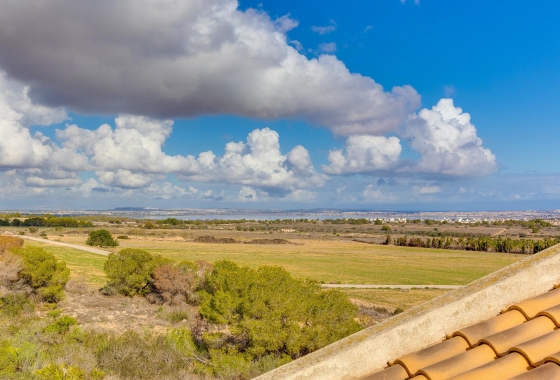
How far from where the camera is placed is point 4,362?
35.9ft

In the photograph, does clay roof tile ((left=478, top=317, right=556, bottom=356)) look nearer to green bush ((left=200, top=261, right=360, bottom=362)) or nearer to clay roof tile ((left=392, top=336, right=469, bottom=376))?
clay roof tile ((left=392, top=336, right=469, bottom=376))

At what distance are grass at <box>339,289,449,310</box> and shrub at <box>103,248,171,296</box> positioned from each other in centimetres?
1584

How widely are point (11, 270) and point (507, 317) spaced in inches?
1086

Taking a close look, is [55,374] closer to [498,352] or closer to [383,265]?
[498,352]

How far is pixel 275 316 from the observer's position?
1520 cm

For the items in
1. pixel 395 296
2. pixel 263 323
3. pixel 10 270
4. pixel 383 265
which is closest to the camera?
pixel 263 323

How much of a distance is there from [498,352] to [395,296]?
3526 centimetres

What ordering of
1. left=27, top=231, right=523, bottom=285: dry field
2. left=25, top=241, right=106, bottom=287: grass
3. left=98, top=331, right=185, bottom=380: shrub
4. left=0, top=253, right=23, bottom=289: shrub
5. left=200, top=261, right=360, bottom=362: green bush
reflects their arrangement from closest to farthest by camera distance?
left=98, top=331, right=185, bottom=380: shrub
left=200, top=261, right=360, bottom=362: green bush
left=0, top=253, right=23, bottom=289: shrub
left=25, top=241, right=106, bottom=287: grass
left=27, top=231, right=523, bottom=285: dry field

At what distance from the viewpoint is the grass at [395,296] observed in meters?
32.7

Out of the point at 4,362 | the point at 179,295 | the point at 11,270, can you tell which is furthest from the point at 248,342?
the point at 11,270

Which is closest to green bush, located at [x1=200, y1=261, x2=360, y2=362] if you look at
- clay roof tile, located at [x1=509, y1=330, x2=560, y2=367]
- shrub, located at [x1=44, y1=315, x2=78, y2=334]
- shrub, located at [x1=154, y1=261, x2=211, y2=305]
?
shrub, located at [x1=44, y1=315, x2=78, y2=334]

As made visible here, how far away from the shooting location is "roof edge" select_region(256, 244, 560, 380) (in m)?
3.17

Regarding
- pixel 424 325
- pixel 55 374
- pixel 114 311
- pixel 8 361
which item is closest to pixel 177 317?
pixel 114 311

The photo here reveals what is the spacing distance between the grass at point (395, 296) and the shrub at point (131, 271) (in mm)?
15837
